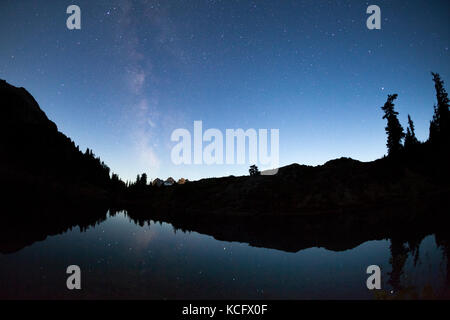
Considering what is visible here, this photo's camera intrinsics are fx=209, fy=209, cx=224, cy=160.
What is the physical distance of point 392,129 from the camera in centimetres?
5269

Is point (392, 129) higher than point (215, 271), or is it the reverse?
point (392, 129)

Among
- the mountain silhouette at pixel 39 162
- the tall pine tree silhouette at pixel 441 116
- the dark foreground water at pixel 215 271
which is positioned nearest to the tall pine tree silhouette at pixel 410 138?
the tall pine tree silhouette at pixel 441 116

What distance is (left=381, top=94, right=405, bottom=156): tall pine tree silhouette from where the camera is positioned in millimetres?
52312

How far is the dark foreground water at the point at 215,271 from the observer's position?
9.48m

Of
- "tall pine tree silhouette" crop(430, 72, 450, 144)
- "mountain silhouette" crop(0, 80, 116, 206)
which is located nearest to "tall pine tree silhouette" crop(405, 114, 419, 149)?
"tall pine tree silhouette" crop(430, 72, 450, 144)

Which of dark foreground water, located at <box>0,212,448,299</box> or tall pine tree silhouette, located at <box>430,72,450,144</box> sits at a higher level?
tall pine tree silhouette, located at <box>430,72,450,144</box>

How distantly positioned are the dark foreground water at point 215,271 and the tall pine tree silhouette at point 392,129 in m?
47.6

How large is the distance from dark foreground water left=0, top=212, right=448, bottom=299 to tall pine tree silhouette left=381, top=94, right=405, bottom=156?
47591 millimetres

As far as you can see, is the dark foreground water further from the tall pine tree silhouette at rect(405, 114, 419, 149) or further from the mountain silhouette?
the mountain silhouette

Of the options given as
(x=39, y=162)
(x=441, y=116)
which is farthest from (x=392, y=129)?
(x=39, y=162)

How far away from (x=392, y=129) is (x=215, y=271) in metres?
60.2

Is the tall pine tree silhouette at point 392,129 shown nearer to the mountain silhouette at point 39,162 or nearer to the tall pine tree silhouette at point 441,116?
the tall pine tree silhouette at point 441,116

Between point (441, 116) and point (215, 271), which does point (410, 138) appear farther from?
point (215, 271)
